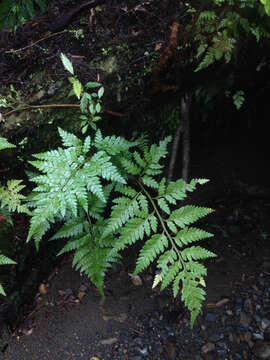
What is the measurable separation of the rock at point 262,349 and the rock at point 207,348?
0.35 meters

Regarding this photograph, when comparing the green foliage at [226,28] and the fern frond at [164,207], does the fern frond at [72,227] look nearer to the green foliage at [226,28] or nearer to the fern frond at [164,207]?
the fern frond at [164,207]

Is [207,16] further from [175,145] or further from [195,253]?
[195,253]

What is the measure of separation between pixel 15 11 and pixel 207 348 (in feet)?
12.3

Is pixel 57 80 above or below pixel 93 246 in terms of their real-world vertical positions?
above

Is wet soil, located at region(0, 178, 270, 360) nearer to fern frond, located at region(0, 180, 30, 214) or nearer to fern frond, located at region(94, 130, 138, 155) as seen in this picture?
fern frond, located at region(0, 180, 30, 214)

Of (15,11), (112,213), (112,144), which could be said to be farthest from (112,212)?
(15,11)

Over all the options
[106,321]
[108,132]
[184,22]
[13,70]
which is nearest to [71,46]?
[13,70]

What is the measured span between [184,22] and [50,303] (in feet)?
10.00

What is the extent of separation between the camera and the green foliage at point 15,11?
9.53ft

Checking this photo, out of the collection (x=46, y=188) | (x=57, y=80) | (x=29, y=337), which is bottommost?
(x=29, y=337)

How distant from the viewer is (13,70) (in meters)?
2.79

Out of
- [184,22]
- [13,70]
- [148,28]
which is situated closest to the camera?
[184,22]

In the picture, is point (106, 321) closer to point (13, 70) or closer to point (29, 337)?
point (29, 337)

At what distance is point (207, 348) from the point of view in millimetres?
2648
